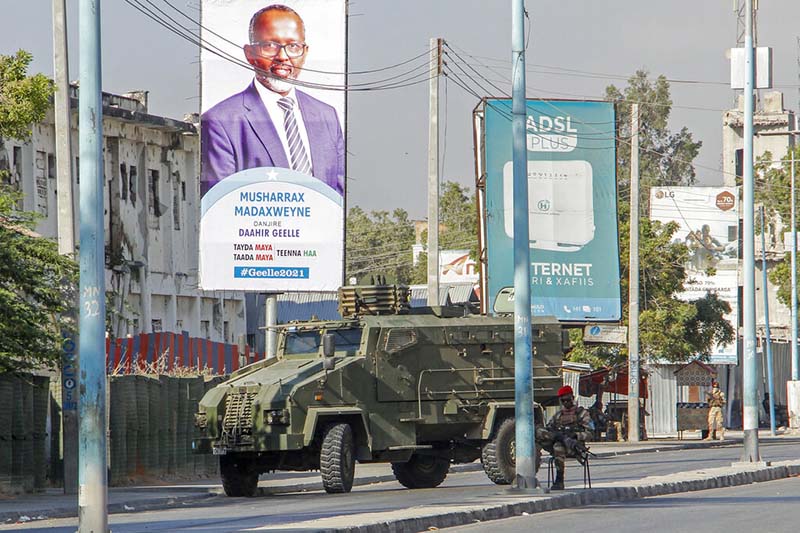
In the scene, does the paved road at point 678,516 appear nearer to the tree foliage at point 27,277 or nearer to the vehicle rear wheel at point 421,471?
the vehicle rear wheel at point 421,471

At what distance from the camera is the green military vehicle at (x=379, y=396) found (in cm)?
2247

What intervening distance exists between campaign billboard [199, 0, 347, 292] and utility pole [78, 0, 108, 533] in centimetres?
1520

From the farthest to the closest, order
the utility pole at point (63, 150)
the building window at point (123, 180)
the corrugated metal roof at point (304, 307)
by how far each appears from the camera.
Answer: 1. the corrugated metal roof at point (304, 307)
2. the building window at point (123, 180)
3. the utility pole at point (63, 150)

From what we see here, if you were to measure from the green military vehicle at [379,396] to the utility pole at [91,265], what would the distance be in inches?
337

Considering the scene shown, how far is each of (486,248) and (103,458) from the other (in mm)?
27721

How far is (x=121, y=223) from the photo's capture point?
150 ft

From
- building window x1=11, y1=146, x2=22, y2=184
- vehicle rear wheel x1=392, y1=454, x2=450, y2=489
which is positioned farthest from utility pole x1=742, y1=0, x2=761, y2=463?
building window x1=11, y1=146, x2=22, y2=184

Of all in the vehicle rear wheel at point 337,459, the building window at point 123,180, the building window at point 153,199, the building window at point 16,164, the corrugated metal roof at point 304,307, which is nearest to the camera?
the vehicle rear wheel at point 337,459

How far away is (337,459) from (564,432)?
3.33 m

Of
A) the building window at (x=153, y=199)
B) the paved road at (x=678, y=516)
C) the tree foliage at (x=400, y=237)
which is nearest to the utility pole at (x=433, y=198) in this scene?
the paved road at (x=678, y=516)

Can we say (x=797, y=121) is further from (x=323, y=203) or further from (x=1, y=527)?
(x=1, y=527)

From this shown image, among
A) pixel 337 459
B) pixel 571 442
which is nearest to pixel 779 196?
pixel 571 442

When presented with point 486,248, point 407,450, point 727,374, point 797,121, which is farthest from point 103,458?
point 797,121

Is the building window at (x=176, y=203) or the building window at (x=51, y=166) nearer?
the building window at (x=51, y=166)
